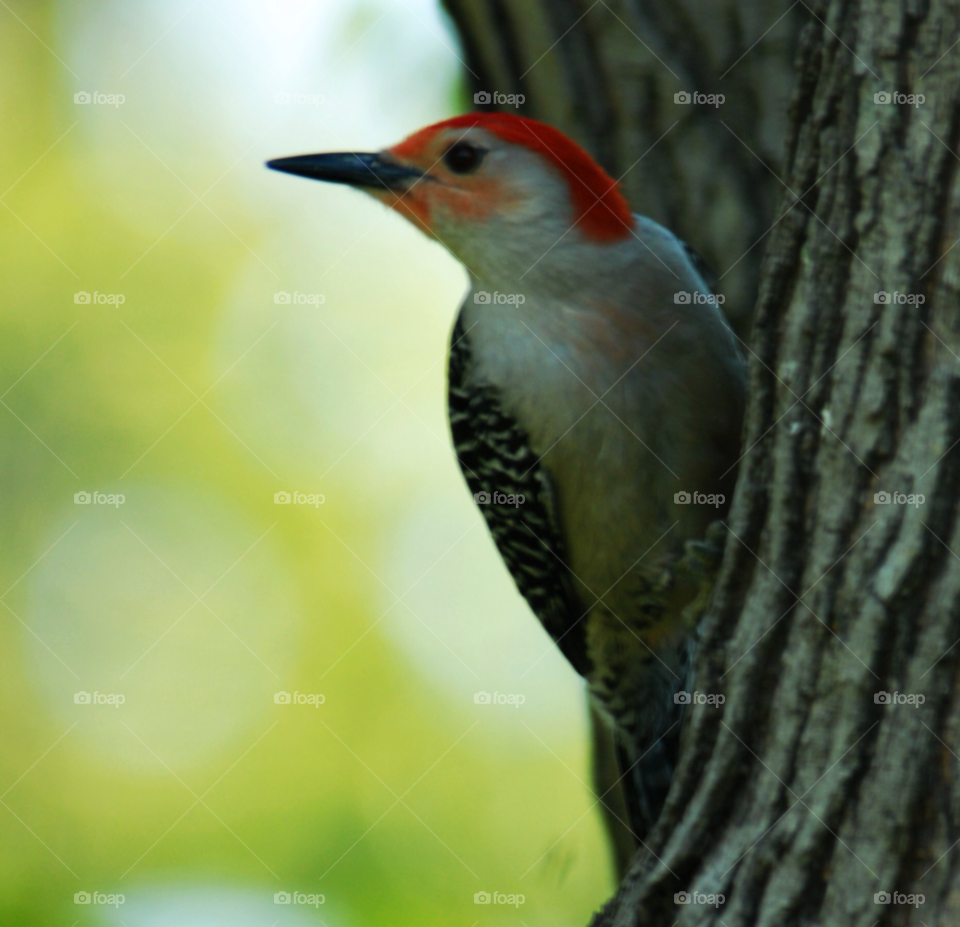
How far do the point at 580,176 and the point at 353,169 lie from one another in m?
0.77

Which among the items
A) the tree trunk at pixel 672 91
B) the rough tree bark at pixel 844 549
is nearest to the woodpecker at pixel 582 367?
the tree trunk at pixel 672 91

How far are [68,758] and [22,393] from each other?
2395 millimetres

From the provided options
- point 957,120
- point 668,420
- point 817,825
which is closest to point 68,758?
point 668,420

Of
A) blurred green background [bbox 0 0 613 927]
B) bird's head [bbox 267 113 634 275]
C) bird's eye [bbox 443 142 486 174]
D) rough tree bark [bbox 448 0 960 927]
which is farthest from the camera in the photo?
blurred green background [bbox 0 0 613 927]

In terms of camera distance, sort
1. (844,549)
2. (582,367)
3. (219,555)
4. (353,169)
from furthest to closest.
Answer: (219,555) < (353,169) < (582,367) < (844,549)

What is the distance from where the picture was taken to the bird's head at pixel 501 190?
321 cm

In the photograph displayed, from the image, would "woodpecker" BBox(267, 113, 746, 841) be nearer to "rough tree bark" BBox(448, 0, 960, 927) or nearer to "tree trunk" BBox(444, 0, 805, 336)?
"tree trunk" BBox(444, 0, 805, 336)

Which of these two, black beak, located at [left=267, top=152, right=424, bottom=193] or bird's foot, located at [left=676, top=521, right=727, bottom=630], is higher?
black beak, located at [left=267, top=152, right=424, bottom=193]

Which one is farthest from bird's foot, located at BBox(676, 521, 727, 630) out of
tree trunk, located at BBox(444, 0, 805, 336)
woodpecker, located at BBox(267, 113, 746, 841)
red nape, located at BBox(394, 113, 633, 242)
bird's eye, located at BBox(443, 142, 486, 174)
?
bird's eye, located at BBox(443, 142, 486, 174)

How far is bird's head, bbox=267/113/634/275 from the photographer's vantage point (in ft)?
10.5

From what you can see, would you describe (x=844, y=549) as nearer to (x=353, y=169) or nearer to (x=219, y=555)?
(x=353, y=169)

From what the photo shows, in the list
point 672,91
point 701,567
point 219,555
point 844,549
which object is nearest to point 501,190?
point 672,91

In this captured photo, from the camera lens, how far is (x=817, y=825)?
1913mm

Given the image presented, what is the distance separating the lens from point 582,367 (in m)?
3.09
